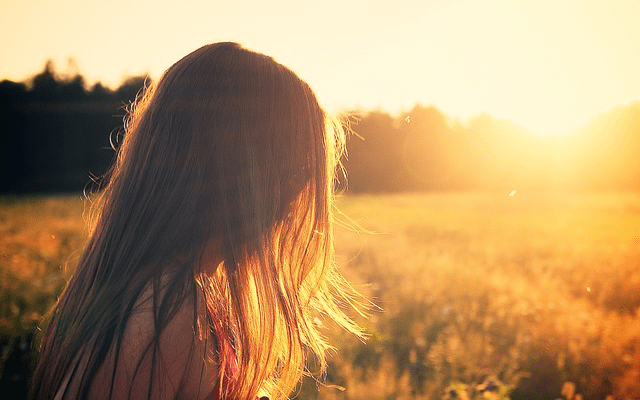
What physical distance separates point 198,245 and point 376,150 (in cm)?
4881

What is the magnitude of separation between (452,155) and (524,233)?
46.6 meters

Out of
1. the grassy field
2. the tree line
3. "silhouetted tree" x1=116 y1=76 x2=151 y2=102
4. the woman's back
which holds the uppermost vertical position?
"silhouetted tree" x1=116 y1=76 x2=151 y2=102

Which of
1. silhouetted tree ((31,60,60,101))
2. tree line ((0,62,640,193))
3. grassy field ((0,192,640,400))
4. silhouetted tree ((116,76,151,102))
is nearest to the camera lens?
grassy field ((0,192,640,400))

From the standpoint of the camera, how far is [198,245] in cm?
112

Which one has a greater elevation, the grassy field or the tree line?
the tree line

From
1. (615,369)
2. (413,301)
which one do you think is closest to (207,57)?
(615,369)

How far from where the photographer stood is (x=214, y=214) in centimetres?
116

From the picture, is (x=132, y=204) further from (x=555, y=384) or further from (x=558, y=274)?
(x=558, y=274)

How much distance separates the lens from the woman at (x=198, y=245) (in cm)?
98

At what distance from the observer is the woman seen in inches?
38.7

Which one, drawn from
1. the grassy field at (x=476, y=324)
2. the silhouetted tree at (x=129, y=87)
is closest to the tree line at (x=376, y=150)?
the silhouetted tree at (x=129, y=87)

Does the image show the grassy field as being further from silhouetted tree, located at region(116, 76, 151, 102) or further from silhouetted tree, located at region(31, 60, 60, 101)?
silhouetted tree, located at region(31, 60, 60, 101)

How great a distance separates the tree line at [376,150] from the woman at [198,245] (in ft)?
106

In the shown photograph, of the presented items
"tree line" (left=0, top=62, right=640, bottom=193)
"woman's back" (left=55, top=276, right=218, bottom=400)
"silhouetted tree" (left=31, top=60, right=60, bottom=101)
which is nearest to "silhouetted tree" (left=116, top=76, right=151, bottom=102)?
"tree line" (left=0, top=62, right=640, bottom=193)
